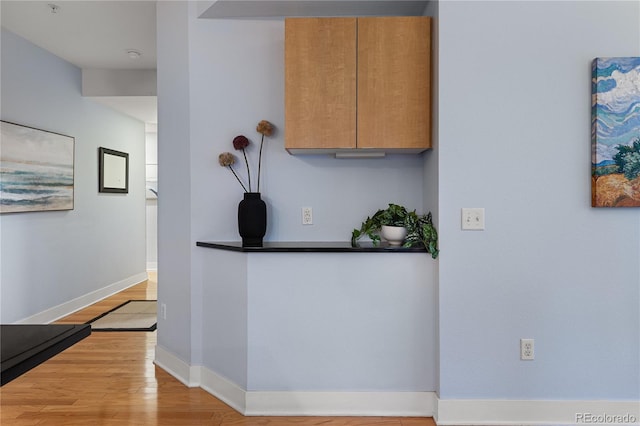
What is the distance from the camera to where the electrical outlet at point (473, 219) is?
2.22 m

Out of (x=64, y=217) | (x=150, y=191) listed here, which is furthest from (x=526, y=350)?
(x=150, y=191)

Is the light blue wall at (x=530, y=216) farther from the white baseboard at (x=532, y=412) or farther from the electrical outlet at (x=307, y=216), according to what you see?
the electrical outlet at (x=307, y=216)

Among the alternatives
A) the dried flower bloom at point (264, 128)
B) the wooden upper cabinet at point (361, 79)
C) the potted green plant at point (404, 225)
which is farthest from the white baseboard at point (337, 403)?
the dried flower bloom at point (264, 128)

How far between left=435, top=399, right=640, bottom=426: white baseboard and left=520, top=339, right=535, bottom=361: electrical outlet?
0.77 feet

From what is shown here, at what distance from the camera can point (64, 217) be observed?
4227mm

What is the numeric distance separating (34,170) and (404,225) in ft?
10.9

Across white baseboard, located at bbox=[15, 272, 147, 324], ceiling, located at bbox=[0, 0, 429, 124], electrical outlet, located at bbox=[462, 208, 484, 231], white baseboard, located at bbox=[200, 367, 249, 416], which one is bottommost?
white baseboard, located at bbox=[200, 367, 249, 416]

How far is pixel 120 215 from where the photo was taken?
5387mm

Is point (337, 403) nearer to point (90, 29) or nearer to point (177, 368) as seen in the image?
point (177, 368)

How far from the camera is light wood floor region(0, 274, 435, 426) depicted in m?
2.25

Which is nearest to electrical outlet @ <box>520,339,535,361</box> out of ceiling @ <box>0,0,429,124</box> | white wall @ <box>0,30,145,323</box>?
ceiling @ <box>0,0,429,124</box>

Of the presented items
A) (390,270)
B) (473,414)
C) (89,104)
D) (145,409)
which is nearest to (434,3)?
(390,270)

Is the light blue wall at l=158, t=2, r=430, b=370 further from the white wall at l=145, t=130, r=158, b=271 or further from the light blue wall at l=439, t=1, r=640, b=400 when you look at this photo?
the white wall at l=145, t=130, r=158, b=271

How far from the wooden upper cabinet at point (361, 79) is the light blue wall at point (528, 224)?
161mm
